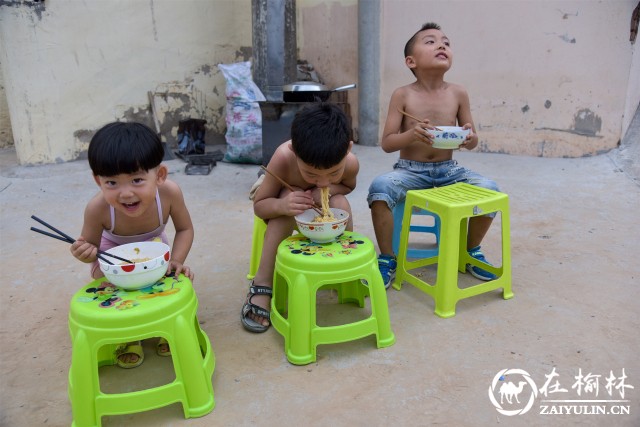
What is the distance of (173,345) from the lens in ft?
4.64

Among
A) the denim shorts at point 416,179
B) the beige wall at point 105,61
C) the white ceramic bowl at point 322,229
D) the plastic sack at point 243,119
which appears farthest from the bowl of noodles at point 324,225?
the beige wall at point 105,61

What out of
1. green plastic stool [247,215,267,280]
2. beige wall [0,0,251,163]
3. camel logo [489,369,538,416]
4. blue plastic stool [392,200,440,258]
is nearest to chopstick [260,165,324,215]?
green plastic stool [247,215,267,280]

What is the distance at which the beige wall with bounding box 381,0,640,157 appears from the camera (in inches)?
161

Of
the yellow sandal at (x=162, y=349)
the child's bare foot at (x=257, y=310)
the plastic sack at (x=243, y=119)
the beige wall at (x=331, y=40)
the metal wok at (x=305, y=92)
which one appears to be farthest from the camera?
the beige wall at (x=331, y=40)

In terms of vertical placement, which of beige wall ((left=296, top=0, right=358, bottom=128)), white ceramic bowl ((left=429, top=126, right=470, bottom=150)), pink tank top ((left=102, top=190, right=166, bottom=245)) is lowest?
pink tank top ((left=102, top=190, right=166, bottom=245))

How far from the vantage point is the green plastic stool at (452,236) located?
1951 millimetres

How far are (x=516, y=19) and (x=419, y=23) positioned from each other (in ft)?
3.01

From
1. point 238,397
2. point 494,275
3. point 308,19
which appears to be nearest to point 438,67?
point 494,275

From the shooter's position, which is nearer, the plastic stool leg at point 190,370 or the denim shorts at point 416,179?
the plastic stool leg at point 190,370

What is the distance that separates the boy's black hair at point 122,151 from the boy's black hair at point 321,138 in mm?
499

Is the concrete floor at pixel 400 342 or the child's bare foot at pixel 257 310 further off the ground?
the child's bare foot at pixel 257 310

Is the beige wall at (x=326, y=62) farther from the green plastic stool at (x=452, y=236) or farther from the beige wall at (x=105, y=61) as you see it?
the green plastic stool at (x=452, y=236)

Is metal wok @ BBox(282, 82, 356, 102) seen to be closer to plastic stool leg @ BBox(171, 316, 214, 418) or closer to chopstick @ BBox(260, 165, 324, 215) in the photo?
chopstick @ BBox(260, 165, 324, 215)

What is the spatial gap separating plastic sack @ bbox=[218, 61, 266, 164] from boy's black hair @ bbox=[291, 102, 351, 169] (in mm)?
2884
